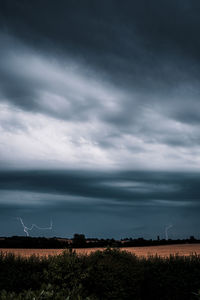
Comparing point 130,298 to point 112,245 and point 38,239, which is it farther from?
point 38,239

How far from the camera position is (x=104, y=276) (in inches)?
579

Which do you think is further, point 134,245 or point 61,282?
point 134,245

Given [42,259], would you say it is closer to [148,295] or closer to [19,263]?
[19,263]

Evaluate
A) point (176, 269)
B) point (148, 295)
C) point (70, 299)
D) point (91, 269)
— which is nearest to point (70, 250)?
point (91, 269)

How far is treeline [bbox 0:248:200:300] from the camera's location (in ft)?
47.9

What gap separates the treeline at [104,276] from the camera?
1461 centimetres

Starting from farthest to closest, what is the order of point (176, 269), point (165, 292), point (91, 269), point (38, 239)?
1. point (38, 239)
2. point (176, 269)
3. point (165, 292)
4. point (91, 269)

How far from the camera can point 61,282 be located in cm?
1476

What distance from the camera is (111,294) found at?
14.1m

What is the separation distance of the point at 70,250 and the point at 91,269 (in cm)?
122

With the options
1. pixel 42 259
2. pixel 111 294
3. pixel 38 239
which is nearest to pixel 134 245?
pixel 38 239

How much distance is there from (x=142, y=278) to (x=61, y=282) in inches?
134

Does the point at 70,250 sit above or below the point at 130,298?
above

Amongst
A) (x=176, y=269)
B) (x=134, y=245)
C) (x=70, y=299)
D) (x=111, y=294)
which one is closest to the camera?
(x=70, y=299)
